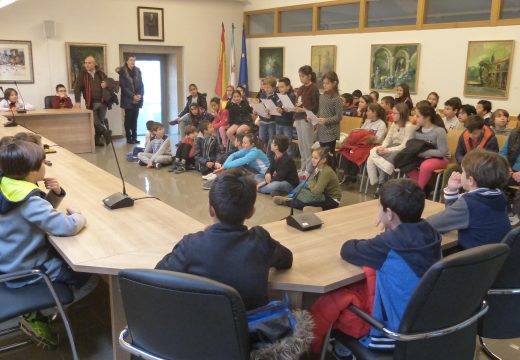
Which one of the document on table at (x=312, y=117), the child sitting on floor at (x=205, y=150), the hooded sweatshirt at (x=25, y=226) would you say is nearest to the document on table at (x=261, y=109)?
the child sitting on floor at (x=205, y=150)

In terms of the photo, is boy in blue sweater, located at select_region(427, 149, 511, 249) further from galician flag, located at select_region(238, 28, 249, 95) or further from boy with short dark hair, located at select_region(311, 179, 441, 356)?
galician flag, located at select_region(238, 28, 249, 95)

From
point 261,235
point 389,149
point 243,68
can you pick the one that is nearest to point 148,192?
point 389,149

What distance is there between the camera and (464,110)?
5.85 m

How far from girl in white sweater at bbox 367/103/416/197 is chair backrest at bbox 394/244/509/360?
150 inches

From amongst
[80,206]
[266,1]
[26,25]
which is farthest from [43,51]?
[80,206]

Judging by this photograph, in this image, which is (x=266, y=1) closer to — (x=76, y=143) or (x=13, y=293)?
(x=76, y=143)

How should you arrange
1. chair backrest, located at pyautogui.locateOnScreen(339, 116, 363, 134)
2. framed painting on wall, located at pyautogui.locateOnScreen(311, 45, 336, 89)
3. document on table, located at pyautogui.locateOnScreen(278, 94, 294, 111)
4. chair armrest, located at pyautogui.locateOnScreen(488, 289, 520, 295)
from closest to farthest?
chair armrest, located at pyautogui.locateOnScreen(488, 289, 520, 295)
document on table, located at pyautogui.locateOnScreen(278, 94, 294, 111)
chair backrest, located at pyautogui.locateOnScreen(339, 116, 363, 134)
framed painting on wall, located at pyautogui.locateOnScreen(311, 45, 336, 89)

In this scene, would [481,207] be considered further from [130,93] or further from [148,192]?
[130,93]

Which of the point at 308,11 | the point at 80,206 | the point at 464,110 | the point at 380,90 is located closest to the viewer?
the point at 80,206

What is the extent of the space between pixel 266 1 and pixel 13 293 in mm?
8951

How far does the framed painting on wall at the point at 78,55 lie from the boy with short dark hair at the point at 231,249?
7954mm

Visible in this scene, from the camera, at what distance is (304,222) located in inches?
92.8

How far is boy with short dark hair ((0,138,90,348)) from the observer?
2113mm

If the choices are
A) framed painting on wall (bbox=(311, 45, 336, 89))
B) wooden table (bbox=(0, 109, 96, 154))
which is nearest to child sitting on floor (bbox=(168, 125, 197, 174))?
wooden table (bbox=(0, 109, 96, 154))
